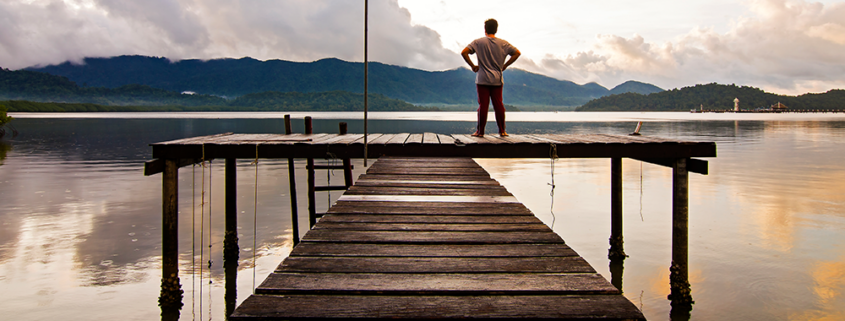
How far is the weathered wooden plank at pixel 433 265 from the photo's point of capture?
3.42 meters

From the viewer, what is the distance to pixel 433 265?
354 cm

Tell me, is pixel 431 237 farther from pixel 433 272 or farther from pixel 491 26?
pixel 491 26

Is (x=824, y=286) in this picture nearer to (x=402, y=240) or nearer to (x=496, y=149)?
(x=496, y=149)

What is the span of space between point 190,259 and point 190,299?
2.14 meters

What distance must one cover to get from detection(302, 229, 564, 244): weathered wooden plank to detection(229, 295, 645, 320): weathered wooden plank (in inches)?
45.2

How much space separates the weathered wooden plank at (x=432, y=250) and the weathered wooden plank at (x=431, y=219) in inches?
30.7

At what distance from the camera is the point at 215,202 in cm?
1720

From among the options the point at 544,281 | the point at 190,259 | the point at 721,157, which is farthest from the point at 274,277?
the point at 721,157

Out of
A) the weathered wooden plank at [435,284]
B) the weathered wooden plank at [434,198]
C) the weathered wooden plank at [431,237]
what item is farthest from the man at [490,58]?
the weathered wooden plank at [435,284]

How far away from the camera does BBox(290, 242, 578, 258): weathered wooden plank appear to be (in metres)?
3.79

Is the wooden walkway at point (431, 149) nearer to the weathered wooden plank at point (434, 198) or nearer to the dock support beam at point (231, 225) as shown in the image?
the dock support beam at point (231, 225)

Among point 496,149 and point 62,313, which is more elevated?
point 496,149

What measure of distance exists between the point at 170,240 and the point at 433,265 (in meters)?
6.48

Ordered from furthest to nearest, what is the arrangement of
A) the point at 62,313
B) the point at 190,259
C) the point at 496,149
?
the point at 190,259 < the point at 496,149 < the point at 62,313
